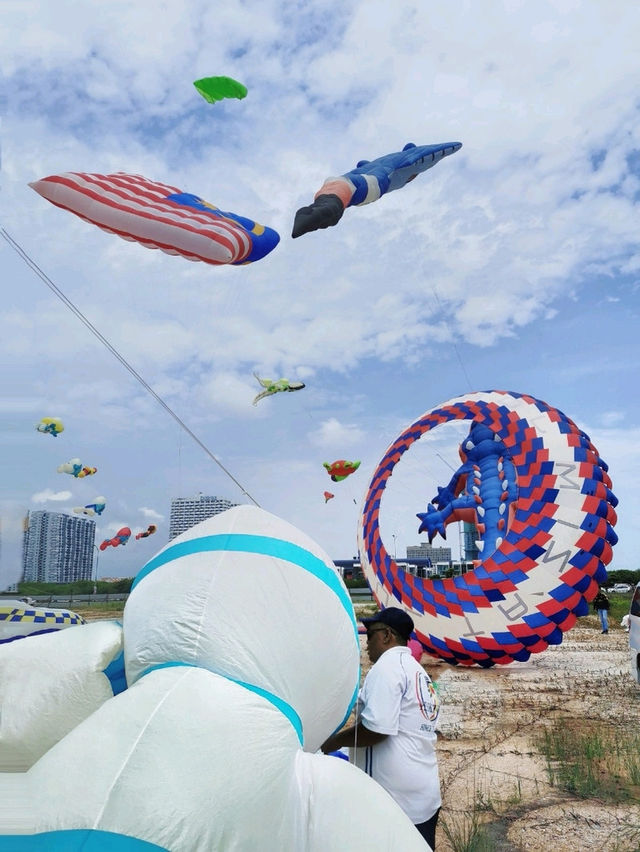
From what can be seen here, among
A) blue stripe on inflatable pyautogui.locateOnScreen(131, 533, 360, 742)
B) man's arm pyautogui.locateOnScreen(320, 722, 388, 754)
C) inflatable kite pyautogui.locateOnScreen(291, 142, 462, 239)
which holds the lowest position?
man's arm pyautogui.locateOnScreen(320, 722, 388, 754)

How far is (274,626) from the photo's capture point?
5.47 feet

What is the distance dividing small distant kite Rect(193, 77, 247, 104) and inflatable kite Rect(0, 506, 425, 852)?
19.4ft

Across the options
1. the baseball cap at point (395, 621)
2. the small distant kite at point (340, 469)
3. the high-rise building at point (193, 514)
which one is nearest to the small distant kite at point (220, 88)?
the high-rise building at point (193, 514)

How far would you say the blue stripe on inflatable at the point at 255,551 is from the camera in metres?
1.84

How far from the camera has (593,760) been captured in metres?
4.90

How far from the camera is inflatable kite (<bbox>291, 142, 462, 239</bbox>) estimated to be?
21.2 ft

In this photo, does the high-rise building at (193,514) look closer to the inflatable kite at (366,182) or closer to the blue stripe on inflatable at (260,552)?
the blue stripe on inflatable at (260,552)

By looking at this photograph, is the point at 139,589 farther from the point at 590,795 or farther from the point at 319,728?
the point at 590,795

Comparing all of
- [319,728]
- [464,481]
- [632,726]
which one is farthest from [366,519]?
[319,728]

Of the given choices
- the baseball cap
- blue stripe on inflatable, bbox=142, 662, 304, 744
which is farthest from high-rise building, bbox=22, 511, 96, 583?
blue stripe on inflatable, bbox=142, 662, 304, 744

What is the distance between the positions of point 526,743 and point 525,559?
2.16 m

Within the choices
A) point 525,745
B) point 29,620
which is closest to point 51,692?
point 525,745

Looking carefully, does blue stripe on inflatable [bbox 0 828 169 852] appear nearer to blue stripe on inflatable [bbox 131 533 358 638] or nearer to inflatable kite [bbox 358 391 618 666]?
blue stripe on inflatable [bbox 131 533 358 638]

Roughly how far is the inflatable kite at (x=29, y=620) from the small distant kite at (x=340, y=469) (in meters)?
11.6
